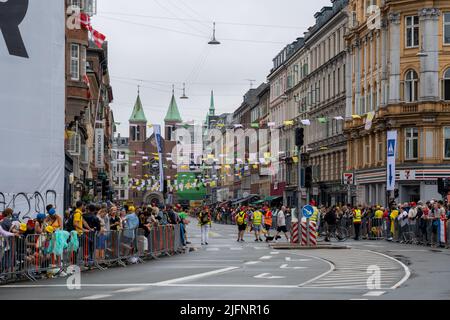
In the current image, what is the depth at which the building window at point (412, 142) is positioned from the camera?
198 feet

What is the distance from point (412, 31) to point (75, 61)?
22051 mm

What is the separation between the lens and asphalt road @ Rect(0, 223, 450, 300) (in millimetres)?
16422

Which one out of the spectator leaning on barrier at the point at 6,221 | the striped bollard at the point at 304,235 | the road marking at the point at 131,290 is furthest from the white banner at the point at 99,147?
the road marking at the point at 131,290

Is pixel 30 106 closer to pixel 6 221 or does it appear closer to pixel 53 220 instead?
pixel 53 220

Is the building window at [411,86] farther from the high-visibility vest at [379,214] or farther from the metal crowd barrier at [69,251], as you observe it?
the metal crowd barrier at [69,251]

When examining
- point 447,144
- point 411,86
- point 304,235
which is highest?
point 411,86

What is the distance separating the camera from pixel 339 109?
76.2 meters

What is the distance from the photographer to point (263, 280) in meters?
20.1

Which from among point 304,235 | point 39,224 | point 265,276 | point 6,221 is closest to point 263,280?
point 265,276

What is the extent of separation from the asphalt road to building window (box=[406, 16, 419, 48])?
31900mm

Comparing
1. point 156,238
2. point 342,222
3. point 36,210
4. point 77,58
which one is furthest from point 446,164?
point 36,210

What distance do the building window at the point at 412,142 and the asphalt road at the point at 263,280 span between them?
30174 millimetres

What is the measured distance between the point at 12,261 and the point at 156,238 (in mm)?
10988

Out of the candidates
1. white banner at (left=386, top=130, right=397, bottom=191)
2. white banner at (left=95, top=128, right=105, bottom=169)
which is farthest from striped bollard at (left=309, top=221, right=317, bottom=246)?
white banner at (left=95, top=128, right=105, bottom=169)
